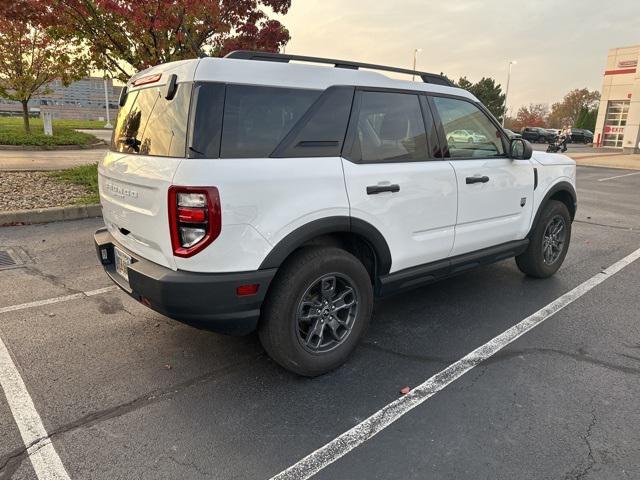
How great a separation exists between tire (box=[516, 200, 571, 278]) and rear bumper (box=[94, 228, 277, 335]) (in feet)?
10.5

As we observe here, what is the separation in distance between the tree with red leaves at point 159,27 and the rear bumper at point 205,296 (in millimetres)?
5811

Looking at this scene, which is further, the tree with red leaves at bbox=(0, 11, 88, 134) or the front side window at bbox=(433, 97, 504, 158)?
the tree with red leaves at bbox=(0, 11, 88, 134)

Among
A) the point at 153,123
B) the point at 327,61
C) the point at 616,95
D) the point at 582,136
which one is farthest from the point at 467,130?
the point at 582,136

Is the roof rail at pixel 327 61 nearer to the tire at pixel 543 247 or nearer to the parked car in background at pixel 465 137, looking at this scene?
the parked car in background at pixel 465 137

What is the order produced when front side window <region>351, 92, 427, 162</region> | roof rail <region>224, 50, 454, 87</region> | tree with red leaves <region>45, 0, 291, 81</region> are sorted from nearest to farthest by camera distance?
roof rail <region>224, 50, 454, 87</region> → front side window <region>351, 92, 427, 162</region> → tree with red leaves <region>45, 0, 291, 81</region>

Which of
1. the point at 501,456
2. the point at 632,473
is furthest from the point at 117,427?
the point at 632,473

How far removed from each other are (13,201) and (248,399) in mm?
6486

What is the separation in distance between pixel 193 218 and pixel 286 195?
1.78ft

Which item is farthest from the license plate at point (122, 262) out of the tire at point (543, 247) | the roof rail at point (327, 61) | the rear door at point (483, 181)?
the tire at point (543, 247)

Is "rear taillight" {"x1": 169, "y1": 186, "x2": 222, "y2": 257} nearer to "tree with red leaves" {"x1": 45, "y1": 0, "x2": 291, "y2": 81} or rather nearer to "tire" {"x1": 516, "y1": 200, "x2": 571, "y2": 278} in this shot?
"tire" {"x1": 516, "y1": 200, "x2": 571, "y2": 278}

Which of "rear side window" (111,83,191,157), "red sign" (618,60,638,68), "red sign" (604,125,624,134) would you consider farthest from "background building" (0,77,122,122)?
"rear side window" (111,83,191,157)

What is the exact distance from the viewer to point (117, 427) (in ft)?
8.43

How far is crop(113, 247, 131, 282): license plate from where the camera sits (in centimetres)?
307

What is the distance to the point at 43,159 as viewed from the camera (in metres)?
13.5
